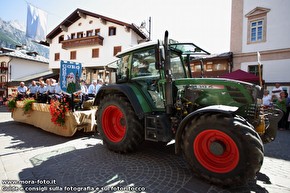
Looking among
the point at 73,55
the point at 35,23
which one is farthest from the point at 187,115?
the point at 73,55

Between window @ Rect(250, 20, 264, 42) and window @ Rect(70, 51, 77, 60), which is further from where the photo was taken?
window @ Rect(70, 51, 77, 60)

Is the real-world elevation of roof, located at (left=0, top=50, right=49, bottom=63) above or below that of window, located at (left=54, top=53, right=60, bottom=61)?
above

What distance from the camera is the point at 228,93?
2756 mm

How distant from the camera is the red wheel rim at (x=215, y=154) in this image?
2.26 meters

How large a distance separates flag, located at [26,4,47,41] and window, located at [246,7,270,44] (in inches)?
549

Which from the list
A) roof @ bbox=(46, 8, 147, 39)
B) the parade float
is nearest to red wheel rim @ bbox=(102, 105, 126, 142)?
the parade float

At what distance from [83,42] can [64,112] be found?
16317 mm

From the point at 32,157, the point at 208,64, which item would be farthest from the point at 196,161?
the point at 208,64

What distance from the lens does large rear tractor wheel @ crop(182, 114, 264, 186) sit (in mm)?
2070

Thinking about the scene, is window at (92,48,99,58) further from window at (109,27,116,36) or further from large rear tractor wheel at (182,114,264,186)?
large rear tractor wheel at (182,114,264,186)

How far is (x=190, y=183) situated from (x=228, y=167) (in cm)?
58

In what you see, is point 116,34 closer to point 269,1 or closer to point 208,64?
point 208,64

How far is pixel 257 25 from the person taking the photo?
460 inches

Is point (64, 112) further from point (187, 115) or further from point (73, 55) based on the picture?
point (73, 55)
